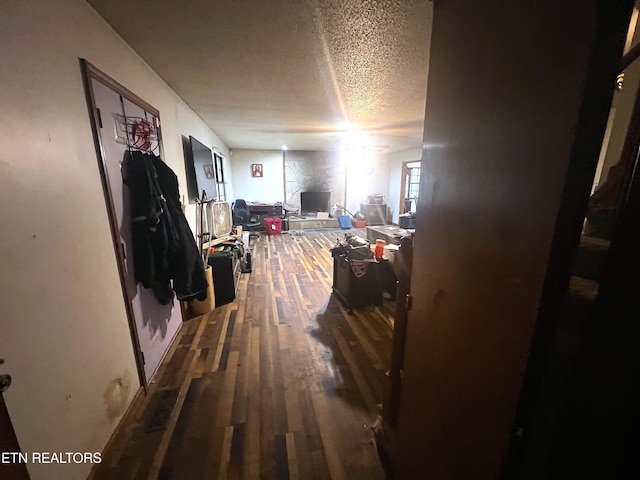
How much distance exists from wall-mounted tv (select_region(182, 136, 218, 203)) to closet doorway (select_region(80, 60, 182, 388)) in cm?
82

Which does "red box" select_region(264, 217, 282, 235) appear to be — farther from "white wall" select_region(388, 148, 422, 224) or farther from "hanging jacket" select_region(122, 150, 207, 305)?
"hanging jacket" select_region(122, 150, 207, 305)

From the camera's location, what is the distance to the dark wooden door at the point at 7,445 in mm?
737

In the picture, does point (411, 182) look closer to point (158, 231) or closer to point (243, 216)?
point (243, 216)

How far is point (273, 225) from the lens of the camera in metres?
7.03

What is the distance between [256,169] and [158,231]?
621cm

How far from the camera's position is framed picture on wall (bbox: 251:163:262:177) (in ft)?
24.9

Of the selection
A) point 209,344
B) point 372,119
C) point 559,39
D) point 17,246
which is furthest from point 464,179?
point 372,119

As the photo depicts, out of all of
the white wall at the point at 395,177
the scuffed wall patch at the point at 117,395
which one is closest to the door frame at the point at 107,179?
the scuffed wall patch at the point at 117,395

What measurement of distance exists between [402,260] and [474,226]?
641 millimetres

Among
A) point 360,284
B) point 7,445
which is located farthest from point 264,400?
point 360,284

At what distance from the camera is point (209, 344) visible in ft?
7.63

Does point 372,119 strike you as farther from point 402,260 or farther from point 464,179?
point 464,179

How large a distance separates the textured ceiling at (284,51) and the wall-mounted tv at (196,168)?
47 cm

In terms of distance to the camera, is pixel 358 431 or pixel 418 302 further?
pixel 358 431
